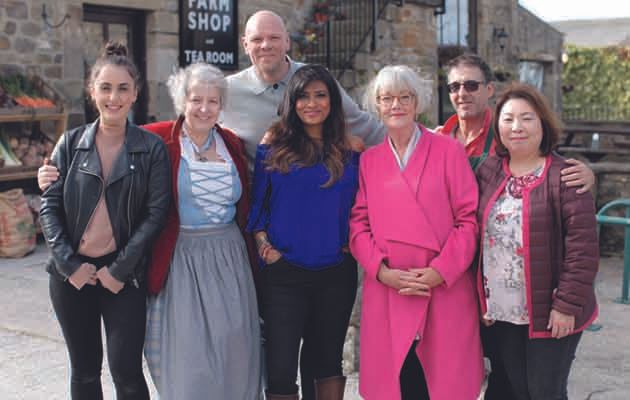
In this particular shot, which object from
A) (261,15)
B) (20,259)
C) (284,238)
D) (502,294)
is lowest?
(20,259)

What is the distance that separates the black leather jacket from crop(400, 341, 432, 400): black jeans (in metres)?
1.05

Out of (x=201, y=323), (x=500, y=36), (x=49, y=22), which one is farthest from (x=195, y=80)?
(x=500, y=36)

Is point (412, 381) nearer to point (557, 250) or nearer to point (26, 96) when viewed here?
point (557, 250)

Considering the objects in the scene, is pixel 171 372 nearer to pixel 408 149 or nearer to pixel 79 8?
pixel 408 149

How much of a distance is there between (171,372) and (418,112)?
1358mm

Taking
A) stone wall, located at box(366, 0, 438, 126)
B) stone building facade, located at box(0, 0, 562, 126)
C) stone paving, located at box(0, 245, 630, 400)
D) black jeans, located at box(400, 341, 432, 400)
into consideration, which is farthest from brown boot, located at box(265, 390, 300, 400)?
stone wall, located at box(366, 0, 438, 126)

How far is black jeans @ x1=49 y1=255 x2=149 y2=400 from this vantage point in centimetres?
266

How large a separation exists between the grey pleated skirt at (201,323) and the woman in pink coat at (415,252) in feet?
1.62

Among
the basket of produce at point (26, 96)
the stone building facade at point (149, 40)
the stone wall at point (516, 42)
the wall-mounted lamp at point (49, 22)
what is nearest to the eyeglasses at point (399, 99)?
the stone building facade at point (149, 40)

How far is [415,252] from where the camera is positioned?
2.62 metres

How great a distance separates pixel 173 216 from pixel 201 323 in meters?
0.42

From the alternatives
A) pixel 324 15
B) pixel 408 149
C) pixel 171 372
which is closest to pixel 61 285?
pixel 171 372

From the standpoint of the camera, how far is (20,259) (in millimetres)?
6211

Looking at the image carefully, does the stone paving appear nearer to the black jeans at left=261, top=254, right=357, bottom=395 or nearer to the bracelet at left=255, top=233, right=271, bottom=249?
the black jeans at left=261, top=254, right=357, bottom=395
